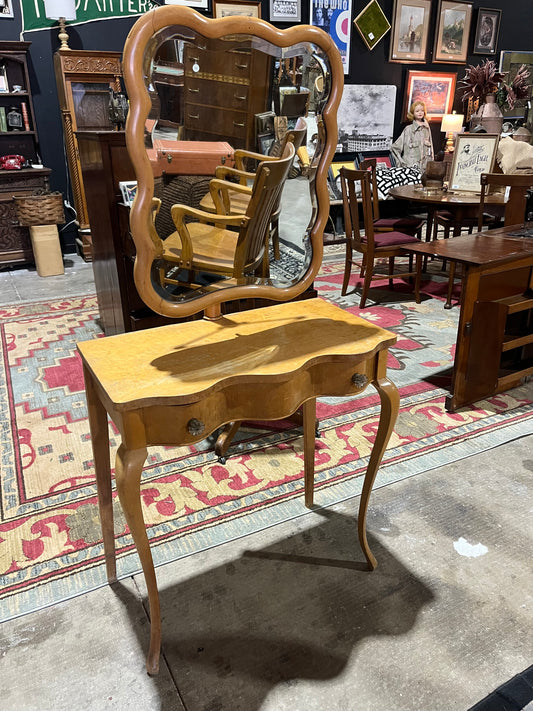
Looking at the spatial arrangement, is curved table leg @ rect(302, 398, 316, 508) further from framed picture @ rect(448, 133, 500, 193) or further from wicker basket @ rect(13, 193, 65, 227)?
wicker basket @ rect(13, 193, 65, 227)

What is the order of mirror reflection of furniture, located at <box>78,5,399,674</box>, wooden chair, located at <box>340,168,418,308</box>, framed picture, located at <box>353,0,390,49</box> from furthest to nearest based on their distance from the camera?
framed picture, located at <box>353,0,390,49</box> < wooden chair, located at <box>340,168,418,308</box> < mirror reflection of furniture, located at <box>78,5,399,674</box>

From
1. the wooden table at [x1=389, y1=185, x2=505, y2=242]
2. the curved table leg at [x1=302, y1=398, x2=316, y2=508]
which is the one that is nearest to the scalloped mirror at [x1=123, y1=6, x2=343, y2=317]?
the curved table leg at [x1=302, y1=398, x2=316, y2=508]

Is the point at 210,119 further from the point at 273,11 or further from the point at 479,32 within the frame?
the point at 479,32

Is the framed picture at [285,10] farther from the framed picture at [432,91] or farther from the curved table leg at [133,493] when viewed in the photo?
the curved table leg at [133,493]

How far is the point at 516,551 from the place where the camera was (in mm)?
1942

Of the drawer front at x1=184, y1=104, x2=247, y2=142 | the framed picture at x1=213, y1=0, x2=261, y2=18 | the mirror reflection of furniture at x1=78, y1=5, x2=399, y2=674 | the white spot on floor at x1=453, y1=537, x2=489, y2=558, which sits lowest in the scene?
the white spot on floor at x1=453, y1=537, x2=489, y2=558

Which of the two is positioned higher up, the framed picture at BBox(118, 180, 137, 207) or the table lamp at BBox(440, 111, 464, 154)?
the table lamp at BBox(440, 111, 464, 154)

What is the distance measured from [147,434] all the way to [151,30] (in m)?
0.96

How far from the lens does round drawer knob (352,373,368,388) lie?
5.13ft

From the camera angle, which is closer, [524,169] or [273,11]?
[524,169]

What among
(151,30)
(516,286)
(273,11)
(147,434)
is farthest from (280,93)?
(273,11)

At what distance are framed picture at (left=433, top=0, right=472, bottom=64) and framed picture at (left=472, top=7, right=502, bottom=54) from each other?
204 millimetres

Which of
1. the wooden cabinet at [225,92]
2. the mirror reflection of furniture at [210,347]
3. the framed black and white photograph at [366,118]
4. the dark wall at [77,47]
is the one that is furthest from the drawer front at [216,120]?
the framed black and white photograph at [366,118]

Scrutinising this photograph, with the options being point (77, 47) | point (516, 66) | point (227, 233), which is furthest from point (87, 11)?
point (516, 66)
